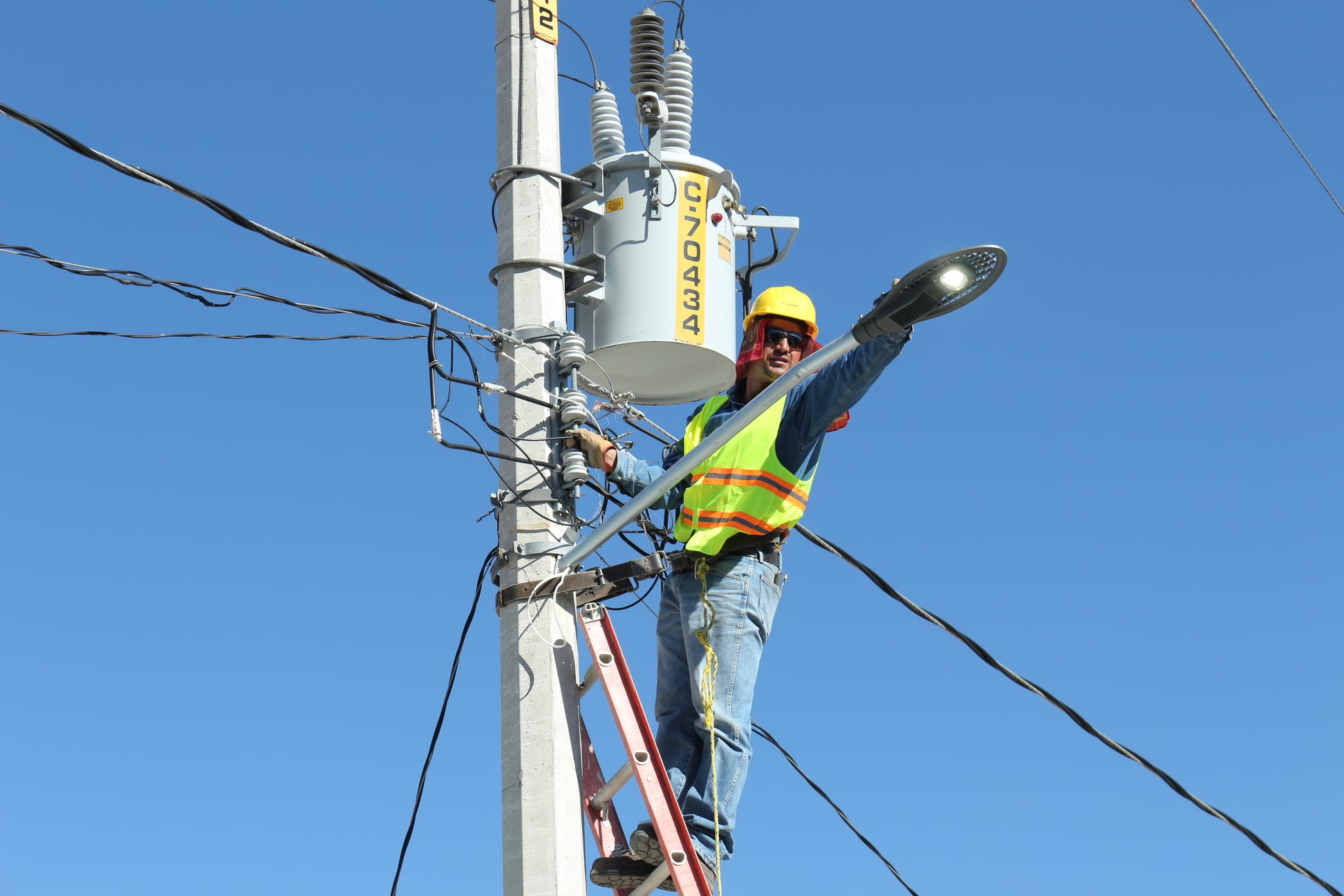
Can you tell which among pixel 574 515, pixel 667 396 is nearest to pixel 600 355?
pixel 667 396

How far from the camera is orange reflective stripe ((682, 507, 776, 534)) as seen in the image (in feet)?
23.6

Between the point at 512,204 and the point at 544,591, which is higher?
the point at 512,204

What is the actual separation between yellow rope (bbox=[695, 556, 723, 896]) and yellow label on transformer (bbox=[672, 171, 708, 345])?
4.33 feet

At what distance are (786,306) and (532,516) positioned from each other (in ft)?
4.41

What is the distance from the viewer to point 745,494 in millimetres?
7250

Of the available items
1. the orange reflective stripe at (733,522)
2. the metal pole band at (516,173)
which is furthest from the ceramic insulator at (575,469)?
the metal pole band at (516,173)

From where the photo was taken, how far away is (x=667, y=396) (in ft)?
27.9

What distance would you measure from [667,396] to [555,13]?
5.87 feet

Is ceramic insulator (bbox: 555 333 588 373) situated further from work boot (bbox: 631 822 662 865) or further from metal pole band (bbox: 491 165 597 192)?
work boot (bbox: 631 822 662 865)

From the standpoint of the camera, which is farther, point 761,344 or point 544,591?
point 761,344

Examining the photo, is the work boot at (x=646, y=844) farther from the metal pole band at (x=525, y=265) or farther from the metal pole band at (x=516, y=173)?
the metal pole band at (x=516, y=173)

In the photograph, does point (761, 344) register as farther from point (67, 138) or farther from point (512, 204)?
point (67, 138)

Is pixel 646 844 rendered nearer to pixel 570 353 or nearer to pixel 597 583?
pixel 597 583

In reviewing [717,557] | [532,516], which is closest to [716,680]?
[717,557]
